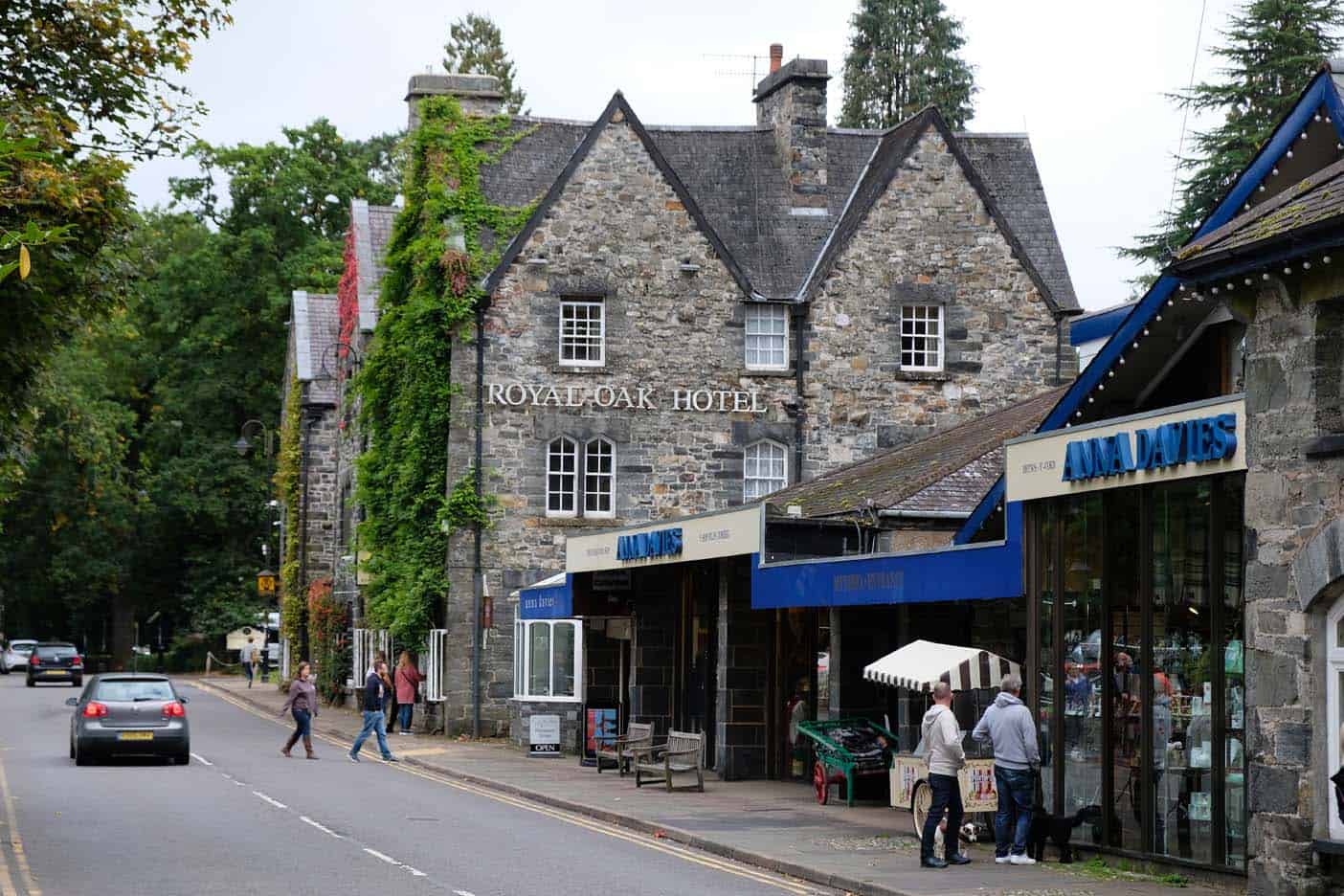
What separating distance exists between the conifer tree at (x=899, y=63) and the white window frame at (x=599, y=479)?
29.4 meters

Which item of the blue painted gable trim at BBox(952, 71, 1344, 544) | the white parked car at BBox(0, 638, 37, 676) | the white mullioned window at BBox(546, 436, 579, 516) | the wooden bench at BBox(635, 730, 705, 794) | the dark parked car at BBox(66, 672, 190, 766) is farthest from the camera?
the white parked car at BBox(0, 638, 37, 676)

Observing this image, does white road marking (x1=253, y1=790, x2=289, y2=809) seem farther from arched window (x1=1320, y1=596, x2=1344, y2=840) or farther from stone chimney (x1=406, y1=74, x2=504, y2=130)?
stone chimney (x1=406, y1=74, x2=504, y2=130)

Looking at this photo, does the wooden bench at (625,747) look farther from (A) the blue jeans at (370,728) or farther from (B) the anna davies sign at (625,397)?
(B) the anna davies sign at (625,397)

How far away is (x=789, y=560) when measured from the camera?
2534cm

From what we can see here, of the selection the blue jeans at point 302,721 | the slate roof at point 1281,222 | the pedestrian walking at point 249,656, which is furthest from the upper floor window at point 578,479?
the pedestrian walking at point 249,656

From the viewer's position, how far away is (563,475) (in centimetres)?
3903

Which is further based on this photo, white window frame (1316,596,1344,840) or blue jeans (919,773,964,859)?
blue jeans (919,773,964,859)

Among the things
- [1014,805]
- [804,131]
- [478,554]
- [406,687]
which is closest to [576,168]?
[804,131]

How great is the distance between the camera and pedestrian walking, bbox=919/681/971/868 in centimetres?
1756

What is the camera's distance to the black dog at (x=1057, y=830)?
1842cm

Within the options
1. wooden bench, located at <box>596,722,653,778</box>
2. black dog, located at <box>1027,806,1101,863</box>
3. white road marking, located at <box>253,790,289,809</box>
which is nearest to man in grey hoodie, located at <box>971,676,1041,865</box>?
black dog, located at <box>1027,806,1101,863</box>

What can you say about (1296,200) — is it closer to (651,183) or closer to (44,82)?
(44,82)

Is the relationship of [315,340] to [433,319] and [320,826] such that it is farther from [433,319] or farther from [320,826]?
[320,826]

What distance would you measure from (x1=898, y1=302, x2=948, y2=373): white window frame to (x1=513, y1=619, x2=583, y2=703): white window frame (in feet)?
32.8
